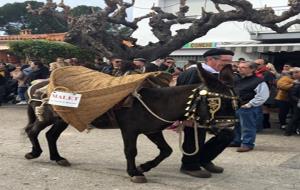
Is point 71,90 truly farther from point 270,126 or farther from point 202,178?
point 270,126

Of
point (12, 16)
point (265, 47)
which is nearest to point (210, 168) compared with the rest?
point (265, 47)

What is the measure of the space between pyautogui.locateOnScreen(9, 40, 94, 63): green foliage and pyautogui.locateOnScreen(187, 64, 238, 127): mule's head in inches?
685

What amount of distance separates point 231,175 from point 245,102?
234 centimetres

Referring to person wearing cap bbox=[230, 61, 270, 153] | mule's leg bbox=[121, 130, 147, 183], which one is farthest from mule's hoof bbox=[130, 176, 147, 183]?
person wearing cap bbox=[230, 61, 270, 153]

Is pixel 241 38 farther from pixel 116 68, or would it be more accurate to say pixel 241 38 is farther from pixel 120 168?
pixel 120 168

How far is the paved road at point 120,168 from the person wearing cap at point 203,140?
0.15 meters

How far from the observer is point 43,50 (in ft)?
76.2

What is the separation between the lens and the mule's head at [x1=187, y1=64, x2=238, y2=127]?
5.84 metres

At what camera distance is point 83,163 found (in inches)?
287

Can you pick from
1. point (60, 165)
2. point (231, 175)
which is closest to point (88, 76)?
point (60, 165)

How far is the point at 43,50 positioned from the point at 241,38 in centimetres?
911

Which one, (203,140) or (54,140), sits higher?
(203,140)

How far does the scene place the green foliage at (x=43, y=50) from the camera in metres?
22.7

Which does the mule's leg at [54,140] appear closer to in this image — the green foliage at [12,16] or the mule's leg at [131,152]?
the mule's leg at [131,152]
